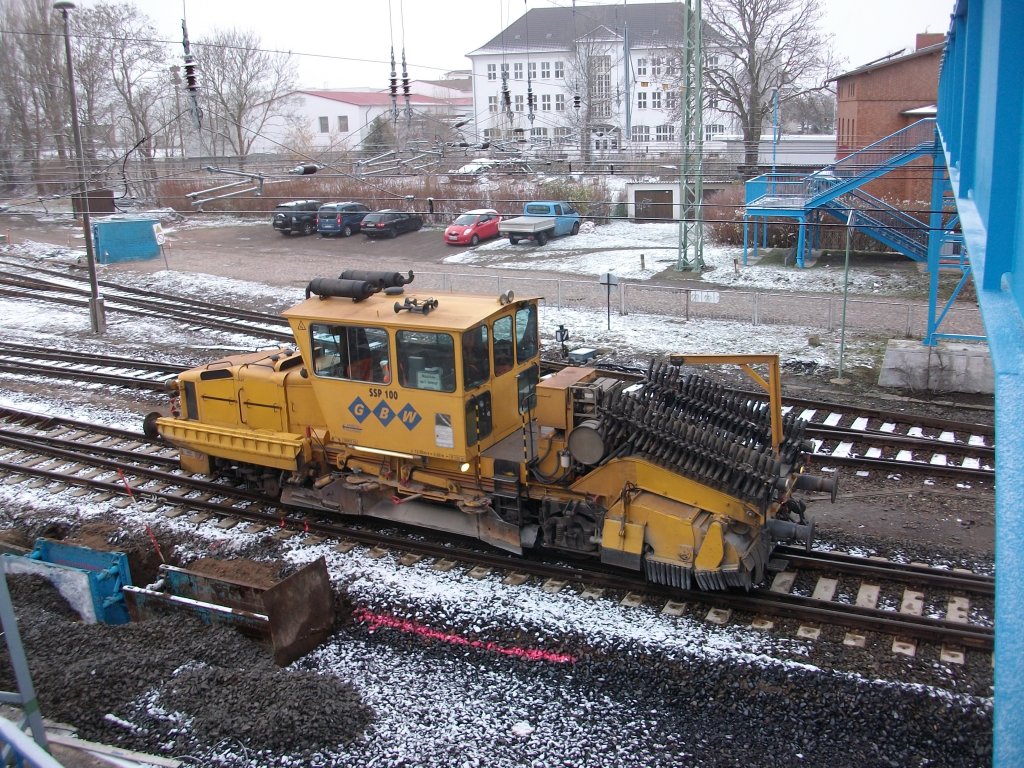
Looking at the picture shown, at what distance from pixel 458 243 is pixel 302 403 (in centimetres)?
2449

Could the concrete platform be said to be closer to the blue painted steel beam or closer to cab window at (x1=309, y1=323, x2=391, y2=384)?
the blue painted steel beam

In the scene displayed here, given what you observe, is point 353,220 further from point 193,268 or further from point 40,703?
point 40,703

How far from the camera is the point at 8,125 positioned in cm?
4328

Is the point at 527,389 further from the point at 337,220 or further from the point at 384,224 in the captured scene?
the point at 337,220

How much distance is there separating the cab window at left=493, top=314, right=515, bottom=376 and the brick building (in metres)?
25.0

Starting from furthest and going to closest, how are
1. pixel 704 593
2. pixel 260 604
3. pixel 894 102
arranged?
pixel 894 102, pixel 704 593, pixel 260 604

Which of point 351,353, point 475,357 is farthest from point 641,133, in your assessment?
point 475,357

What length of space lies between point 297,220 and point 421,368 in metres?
30.7

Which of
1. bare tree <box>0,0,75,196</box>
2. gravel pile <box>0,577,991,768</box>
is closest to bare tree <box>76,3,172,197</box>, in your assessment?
bare tree <box>0,0,75,196</box>

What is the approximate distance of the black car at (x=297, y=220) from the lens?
37688mm

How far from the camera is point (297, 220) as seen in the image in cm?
3778

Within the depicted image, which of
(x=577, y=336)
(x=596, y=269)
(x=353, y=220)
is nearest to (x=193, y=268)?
(x=353, y=220)

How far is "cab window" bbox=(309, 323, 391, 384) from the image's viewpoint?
31.0 feet

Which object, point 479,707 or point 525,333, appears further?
point 525,333
